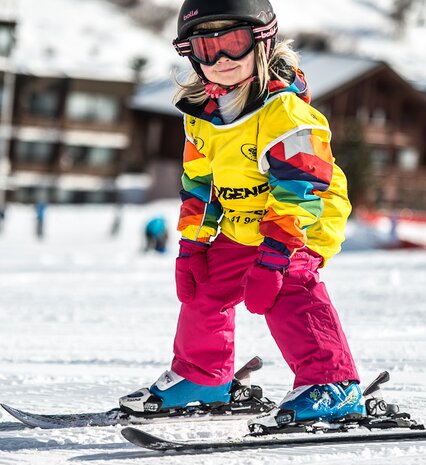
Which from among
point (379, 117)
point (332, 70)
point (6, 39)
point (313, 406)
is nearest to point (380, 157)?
point (379, 117)

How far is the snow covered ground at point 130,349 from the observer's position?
9.08 ft

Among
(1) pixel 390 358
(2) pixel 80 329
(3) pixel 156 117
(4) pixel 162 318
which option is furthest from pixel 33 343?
(3) pixel 156 117

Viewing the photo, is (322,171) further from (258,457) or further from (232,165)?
(258,457)

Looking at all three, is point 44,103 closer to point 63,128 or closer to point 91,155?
point 63,128

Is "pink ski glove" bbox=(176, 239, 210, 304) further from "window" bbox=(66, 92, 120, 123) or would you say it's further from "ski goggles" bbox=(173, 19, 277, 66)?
"window" bbox=(66, 92, 120, 123)

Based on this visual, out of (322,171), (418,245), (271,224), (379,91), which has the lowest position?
(418,245)

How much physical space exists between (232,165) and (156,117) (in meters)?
43.3

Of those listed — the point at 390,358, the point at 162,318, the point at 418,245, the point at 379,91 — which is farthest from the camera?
the point at 379,91

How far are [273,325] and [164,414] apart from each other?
54cm

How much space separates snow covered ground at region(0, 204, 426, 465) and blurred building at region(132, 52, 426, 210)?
3303 cm

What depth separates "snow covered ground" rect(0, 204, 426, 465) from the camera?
2768 millimetres

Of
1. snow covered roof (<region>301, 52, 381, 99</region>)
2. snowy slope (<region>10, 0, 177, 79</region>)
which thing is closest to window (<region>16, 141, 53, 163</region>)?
snowy slope (<region>10, 0, 177, 79</region>)

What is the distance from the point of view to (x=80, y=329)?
6004 mm

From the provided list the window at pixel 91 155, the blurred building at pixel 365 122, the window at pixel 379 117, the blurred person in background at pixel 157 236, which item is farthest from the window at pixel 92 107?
the blurred person in background at pixel 157 236
